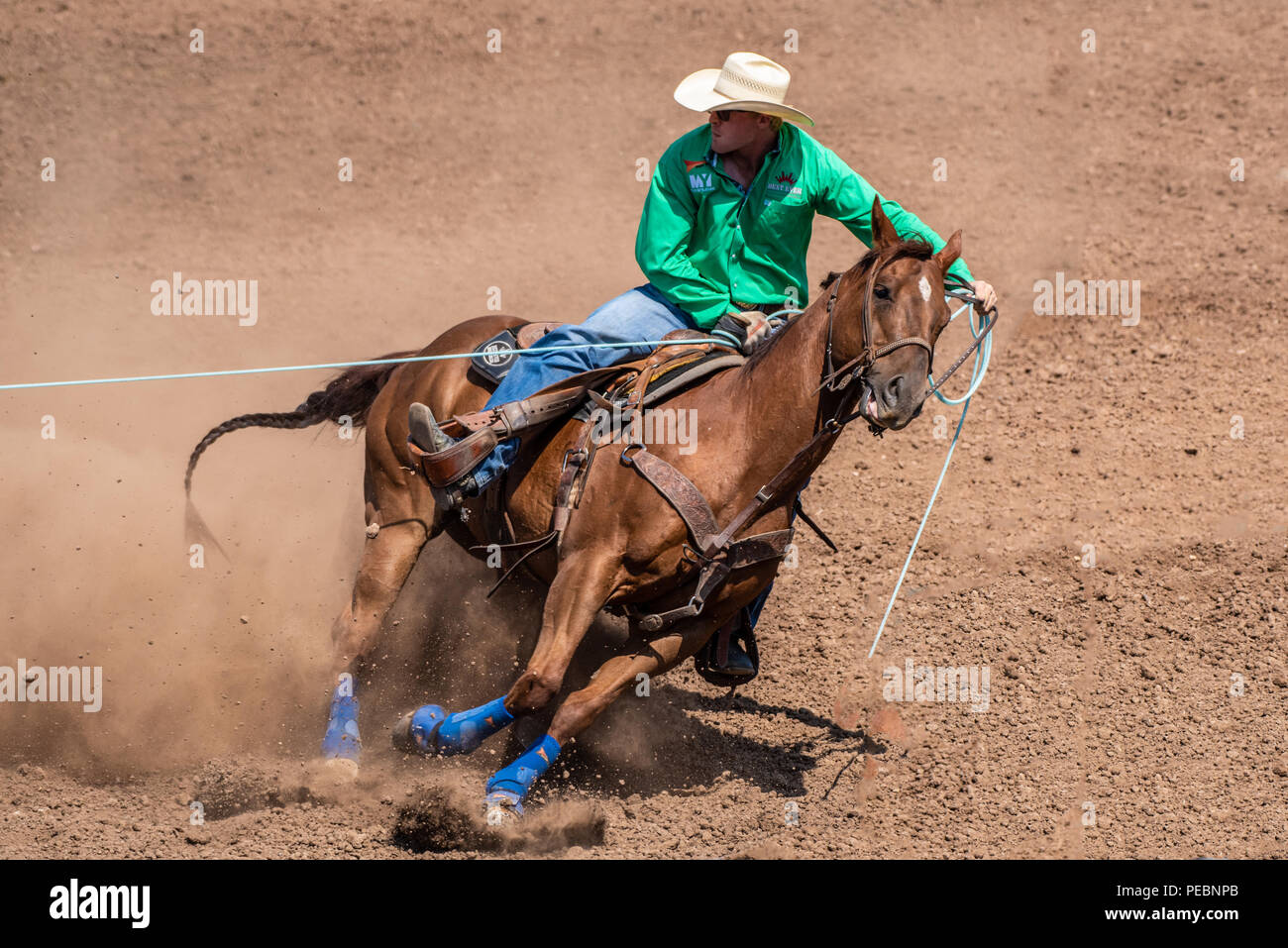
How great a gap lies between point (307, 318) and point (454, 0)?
17.6ft

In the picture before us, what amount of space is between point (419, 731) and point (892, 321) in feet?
9.05

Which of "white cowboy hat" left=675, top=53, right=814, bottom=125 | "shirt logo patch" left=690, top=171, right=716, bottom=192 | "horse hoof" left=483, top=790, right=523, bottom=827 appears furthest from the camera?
"shirt logo patch" left=690, top=171, right=716, bottom=192

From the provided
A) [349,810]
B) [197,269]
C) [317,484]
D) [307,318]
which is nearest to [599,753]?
[349,810]

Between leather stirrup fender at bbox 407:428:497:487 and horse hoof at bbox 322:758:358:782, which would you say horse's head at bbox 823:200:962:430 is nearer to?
leather stirrup fender at bbox 407:428:497:487

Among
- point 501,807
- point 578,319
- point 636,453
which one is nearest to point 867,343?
point 636,453

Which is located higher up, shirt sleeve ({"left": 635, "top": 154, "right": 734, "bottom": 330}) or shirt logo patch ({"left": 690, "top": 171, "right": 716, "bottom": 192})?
shirt logo patch ({"left": 690, "top": 171, "right": 716, "bottom": 192})

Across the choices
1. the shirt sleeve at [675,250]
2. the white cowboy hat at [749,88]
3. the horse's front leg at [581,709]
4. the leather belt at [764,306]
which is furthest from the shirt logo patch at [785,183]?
the horse's front leg at [581,709]

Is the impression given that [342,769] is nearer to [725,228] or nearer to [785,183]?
[725,228]

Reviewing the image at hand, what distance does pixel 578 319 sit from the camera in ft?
36.6

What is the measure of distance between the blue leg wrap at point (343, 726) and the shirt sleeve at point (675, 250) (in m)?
2.41

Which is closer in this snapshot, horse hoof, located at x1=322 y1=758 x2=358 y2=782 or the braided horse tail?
horse hoof, located at x1=322 y1=758 x2=358 y2=782

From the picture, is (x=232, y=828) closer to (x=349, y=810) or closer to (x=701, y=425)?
(x=349, y=810)

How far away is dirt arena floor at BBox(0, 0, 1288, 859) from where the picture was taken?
6.01 m

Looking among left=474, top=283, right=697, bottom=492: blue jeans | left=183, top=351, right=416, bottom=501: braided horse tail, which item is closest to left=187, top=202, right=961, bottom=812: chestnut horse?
left=474, top=283, right=697, bottom=492: blue jeans
